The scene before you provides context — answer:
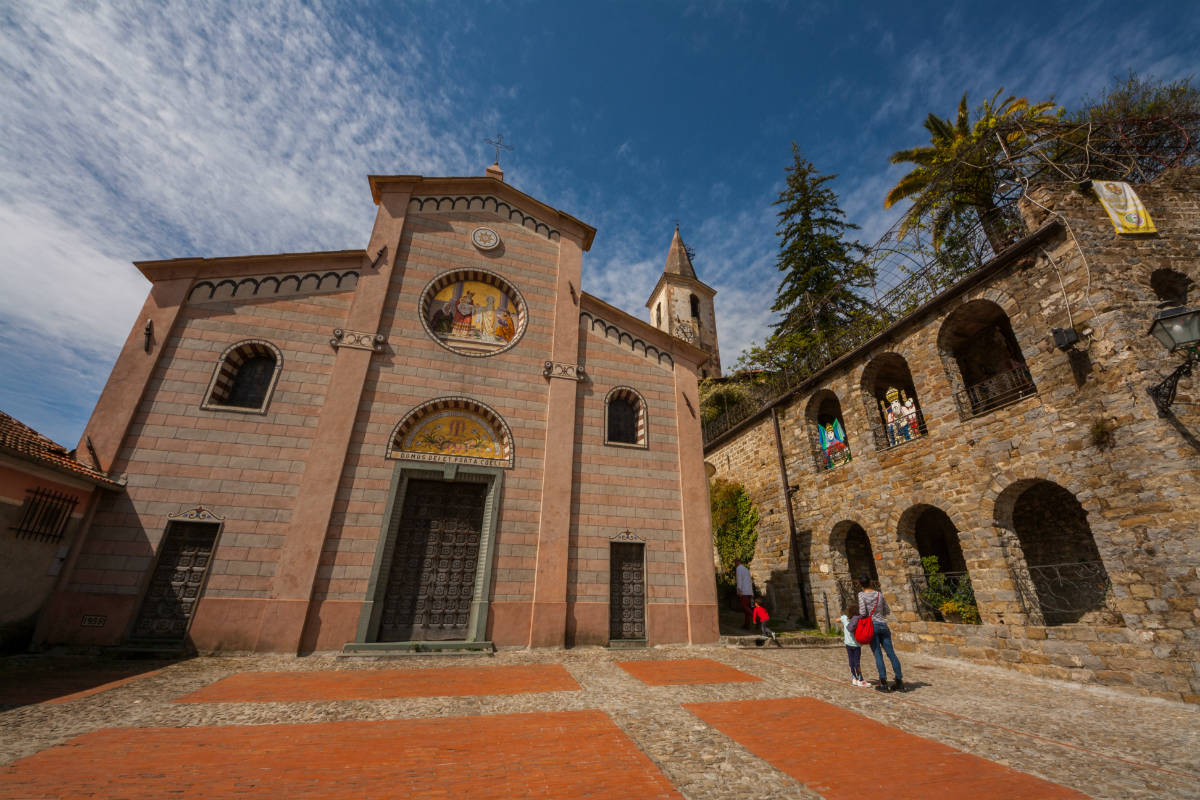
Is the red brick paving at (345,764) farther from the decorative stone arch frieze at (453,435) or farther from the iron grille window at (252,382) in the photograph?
the iron grille window at (252,382)

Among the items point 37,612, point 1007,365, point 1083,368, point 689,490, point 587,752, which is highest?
point 1007,365

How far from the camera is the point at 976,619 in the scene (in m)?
9.24

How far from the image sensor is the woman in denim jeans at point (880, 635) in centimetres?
664

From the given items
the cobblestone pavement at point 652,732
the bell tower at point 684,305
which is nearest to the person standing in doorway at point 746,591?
the cobblestone pavement at point 652,732

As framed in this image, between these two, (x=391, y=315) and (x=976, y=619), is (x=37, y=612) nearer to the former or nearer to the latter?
(x=391, y=315)

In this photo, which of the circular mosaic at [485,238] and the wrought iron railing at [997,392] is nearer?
the wrought iron railing at [997,392]

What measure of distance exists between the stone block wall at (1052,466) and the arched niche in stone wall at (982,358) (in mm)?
65

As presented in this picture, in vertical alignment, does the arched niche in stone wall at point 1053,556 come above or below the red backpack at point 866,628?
above

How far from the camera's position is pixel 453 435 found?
34.8ft

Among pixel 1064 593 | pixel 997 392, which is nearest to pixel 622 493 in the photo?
pixel 997 392

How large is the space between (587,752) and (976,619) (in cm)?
932

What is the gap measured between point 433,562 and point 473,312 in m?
6.09

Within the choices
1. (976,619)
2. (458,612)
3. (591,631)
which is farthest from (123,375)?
(976,619)

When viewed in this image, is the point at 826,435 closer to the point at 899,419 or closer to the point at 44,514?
the point at 899,419
